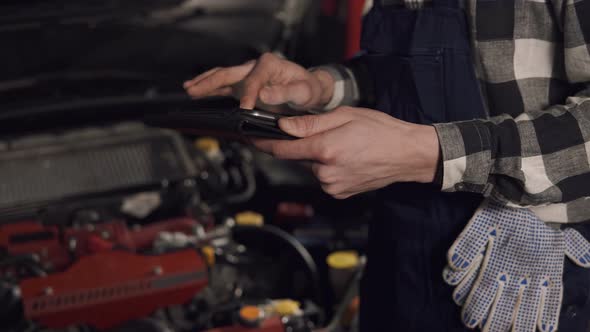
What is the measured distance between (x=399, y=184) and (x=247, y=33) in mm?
1025

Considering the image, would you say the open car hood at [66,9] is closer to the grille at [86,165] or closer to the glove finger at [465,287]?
the grille at [86,165]

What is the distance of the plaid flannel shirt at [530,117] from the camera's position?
78 centimetres

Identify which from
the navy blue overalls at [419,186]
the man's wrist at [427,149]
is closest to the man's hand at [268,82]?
the navy blue overalls at [419,186]

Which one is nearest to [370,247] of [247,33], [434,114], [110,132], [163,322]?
[434,114]

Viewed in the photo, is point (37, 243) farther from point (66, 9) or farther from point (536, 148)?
point (536, 148)

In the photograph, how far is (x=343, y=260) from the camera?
4.45 ft

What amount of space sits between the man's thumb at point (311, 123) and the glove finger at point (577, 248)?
38 cm

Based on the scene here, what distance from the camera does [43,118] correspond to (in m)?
1.53

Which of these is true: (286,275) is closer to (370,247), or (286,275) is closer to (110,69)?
(370,247)

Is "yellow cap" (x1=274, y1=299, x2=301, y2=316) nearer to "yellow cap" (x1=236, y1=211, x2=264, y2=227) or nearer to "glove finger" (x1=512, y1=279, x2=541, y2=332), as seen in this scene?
"yellow cap" (x1=236, y1=211, x2=264, y2=227)

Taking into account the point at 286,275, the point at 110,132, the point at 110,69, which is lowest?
the point at 286,275

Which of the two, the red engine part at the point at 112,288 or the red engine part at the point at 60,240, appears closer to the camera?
the red engine part at the point at 112,288

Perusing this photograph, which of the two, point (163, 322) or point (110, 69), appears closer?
point (163, 322)

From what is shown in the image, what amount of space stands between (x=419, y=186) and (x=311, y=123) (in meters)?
0.26
